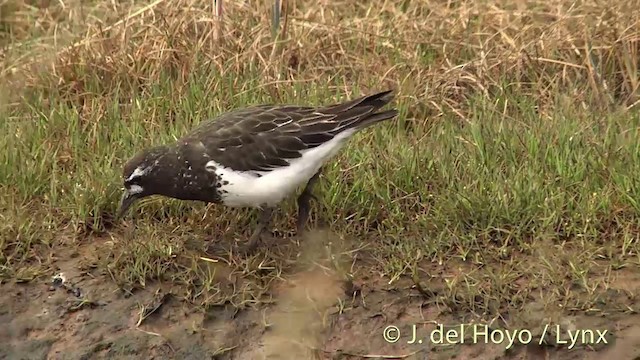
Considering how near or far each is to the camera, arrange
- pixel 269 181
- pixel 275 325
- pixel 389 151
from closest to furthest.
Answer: pixel 275 325 → pixel 269 181 → pixel 389 151

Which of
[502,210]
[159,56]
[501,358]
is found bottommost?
[501,358]

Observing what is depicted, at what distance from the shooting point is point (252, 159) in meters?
5.50

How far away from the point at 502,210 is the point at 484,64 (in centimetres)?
171

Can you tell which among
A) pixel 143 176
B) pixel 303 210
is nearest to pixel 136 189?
pixel 143 176

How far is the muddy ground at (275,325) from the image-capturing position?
5.10 metres

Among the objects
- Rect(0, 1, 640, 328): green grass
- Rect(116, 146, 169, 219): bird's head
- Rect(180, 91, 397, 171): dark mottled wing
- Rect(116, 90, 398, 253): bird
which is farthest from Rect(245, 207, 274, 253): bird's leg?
Rect(116, 146, 169, 219): bird's head

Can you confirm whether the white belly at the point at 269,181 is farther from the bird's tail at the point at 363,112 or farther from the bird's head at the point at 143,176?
the bird's head at the point at 143,176

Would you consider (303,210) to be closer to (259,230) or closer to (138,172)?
(259,230)

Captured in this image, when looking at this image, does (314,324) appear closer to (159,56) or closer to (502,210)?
(502,210)

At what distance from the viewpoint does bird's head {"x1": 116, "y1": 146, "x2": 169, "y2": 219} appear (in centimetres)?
557

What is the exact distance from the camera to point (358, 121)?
18.3 feet

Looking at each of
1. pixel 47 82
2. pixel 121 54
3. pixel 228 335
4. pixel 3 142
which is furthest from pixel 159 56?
pixel 228 335

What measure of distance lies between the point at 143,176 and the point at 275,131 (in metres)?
0.71

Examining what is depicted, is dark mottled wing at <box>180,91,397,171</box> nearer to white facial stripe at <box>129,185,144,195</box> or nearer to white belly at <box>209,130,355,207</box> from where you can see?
white belly at <box>209,130,355,207</box>
